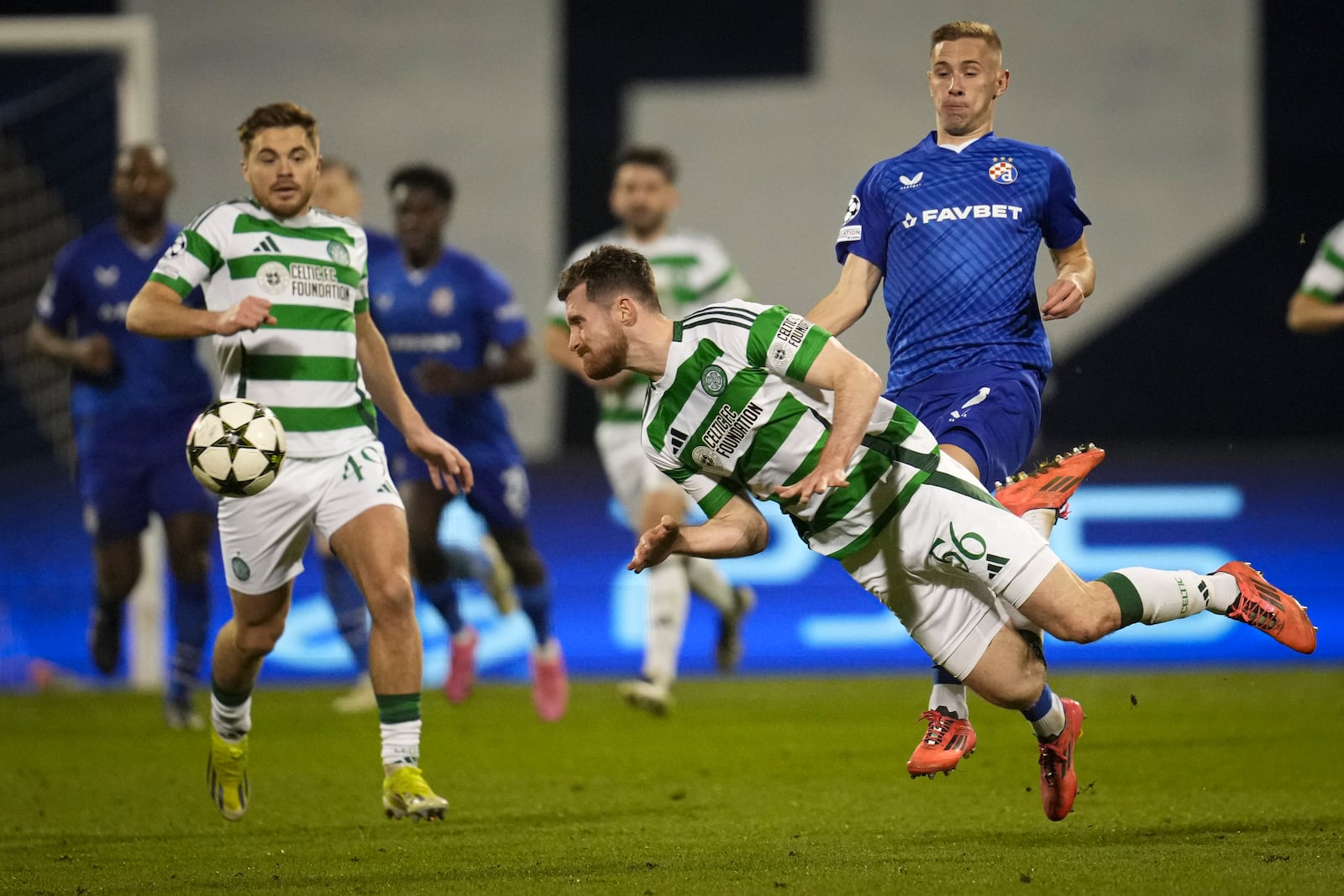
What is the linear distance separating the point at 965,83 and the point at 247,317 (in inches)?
83.9

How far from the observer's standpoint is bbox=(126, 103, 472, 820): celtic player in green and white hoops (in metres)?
4.97

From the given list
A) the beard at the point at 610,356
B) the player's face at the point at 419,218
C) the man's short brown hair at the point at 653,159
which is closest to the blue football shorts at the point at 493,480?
the player's face at the point at 419,218

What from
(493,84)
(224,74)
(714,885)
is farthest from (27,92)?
(714,885)

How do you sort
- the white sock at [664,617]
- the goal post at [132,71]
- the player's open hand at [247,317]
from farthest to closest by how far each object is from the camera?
the goal post at [132,71], the white sock at [664,617], the player's open hand at [247,317]

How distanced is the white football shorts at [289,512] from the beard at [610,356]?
0.98 metres

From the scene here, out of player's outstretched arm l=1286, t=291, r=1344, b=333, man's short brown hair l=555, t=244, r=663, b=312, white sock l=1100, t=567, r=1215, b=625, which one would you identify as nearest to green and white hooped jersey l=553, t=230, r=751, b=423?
player's outstretched arm l=1286, t=291, r=1344, b=333

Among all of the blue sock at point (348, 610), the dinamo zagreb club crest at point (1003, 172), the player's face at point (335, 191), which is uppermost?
the dinamo zagreb club crest at point (1003, 172)

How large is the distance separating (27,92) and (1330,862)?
10938 millimetres

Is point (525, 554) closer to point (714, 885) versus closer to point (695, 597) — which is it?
point (695, 597)

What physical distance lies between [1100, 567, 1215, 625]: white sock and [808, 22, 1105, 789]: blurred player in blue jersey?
0.36 m

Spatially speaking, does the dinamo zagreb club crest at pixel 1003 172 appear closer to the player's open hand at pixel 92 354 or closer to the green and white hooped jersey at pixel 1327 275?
the green and white hooped jersey at pixel 1327 275

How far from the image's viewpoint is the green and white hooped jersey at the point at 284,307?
16.7ft

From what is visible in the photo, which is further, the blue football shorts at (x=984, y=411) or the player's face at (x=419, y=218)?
the player's face at (x=419, y=218)

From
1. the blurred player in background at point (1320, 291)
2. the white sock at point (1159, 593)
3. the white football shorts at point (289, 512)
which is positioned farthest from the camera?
the blurred player in background at point (1320, 291)
